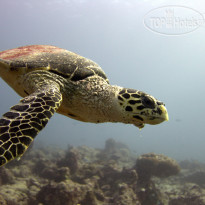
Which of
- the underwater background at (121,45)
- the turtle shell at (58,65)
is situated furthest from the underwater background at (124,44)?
the turtle shell at (58,65)

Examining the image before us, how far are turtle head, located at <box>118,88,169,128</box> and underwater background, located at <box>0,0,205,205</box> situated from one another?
6.63m

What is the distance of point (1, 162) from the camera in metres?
1.53

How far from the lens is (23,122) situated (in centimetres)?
189

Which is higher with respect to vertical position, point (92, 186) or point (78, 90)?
point (78, 90)

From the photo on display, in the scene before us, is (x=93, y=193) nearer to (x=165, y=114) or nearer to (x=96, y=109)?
(x=96, y=109)

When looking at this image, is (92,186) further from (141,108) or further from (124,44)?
(124,44)

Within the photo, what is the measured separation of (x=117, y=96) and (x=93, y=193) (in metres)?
4.01

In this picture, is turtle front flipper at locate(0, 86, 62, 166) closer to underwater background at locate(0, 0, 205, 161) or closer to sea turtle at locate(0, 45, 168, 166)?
sea turtle at locate(0, 45, 168, 166)

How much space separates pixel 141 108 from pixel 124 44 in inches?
3085

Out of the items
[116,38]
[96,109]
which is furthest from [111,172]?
[116,38]

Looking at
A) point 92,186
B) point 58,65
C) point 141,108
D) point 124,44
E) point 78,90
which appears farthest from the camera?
point 124,44

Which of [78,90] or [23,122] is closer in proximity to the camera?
[23,122]

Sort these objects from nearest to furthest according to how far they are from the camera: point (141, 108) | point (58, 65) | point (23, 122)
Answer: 1. point (23, 122)
2. point (141, 108)
3. point (58, 65)

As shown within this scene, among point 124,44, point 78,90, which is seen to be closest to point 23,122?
point 78,90
